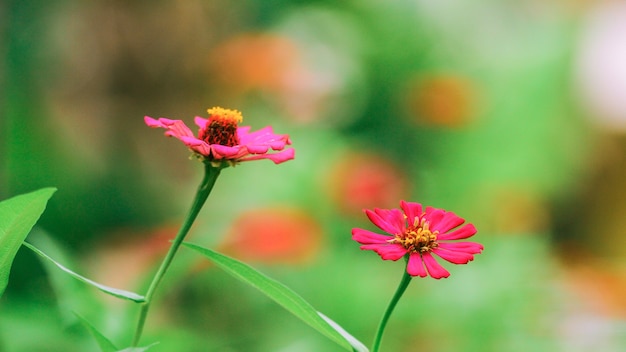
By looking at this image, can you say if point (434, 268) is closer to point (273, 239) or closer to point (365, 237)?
point (365, 237)

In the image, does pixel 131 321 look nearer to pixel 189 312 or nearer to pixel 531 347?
pixel 189 312

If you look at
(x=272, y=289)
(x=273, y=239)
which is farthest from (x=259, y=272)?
(x=273, y=239)

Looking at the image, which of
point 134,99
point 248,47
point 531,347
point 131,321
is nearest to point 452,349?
point 531,347

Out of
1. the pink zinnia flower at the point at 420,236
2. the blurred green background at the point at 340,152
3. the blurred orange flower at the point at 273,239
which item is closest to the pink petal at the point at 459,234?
the pink zinnia flower at the point at 420,236

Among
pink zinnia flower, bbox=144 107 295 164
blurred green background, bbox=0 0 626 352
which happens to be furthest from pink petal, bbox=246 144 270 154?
blurred green background, bbox=0 0 626 352

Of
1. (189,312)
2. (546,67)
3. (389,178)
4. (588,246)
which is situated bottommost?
(189,312)

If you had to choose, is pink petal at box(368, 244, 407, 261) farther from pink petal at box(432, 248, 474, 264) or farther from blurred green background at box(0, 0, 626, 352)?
blurred green background at box(0, 0, 626, 352)
